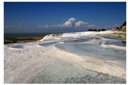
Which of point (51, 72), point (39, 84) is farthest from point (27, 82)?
point (51, 72)

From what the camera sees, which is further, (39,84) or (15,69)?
(15,69)

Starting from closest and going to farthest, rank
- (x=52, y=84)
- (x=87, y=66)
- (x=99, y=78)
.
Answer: (x=52, y=84) < (x=99, y=78) < (x=87, y=66)

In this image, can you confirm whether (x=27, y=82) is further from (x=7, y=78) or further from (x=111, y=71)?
(x=111, y=71)

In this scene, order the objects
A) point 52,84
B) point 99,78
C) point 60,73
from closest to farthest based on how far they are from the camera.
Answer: point 52,84
point 99,78
point 60,73

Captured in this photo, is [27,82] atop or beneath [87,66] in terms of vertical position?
beneath

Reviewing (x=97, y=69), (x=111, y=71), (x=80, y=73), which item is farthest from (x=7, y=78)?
(x=111, y=71)

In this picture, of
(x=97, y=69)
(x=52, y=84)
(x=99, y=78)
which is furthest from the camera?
(x=97, y=69)

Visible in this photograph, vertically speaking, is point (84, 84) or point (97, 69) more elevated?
point (97, 69)

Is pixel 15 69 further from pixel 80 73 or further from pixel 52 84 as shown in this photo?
pixel 80 73

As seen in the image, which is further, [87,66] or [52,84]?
[87,66]
